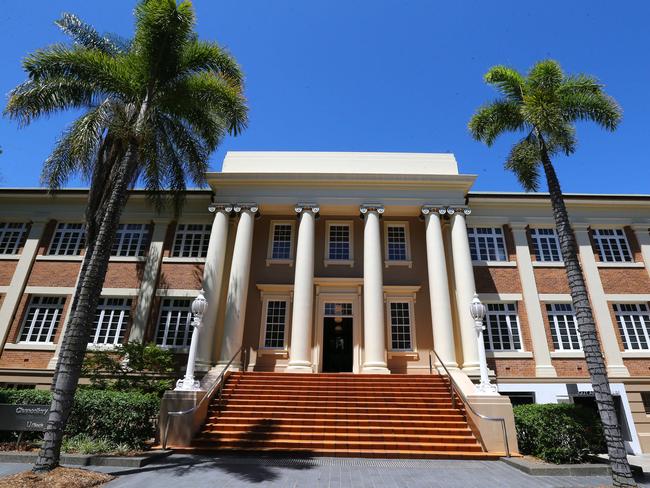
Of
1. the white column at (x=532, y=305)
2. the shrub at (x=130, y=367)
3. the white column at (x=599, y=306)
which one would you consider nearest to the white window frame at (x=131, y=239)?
the shrub at (x=130, y=367)

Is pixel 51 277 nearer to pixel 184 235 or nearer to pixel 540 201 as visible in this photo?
pixel 184 235

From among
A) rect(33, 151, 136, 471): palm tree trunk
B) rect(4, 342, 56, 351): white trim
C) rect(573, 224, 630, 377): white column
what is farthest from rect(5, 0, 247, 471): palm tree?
rect(573, 224, 630, 377): white column

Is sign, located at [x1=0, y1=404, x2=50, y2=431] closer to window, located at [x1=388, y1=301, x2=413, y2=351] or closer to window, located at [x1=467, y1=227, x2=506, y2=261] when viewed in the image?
window, located at [x1=388, y1=301, x2=413, y2=351]

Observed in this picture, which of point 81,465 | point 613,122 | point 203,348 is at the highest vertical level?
point 613,122

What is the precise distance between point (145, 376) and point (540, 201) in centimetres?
1920

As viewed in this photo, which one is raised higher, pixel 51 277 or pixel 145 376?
pixel 51 277

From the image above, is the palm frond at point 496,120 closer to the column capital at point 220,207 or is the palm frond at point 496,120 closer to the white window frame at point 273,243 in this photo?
the white window frame at point 273,243

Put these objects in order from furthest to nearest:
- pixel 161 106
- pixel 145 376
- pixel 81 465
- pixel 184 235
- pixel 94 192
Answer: pixel 184 235 → pixel 145 376 → pixel 94 192 → pixel 161 106 → pixel 81 465

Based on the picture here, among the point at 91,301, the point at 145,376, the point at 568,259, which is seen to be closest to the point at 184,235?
the point at 145,376

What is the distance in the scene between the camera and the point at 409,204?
17.7 metres

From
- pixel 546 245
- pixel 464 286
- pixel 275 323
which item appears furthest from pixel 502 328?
pixel 275 323

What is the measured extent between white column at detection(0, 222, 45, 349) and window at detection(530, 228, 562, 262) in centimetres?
2431

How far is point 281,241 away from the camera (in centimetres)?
1902

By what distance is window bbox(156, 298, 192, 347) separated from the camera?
16.8 meters
